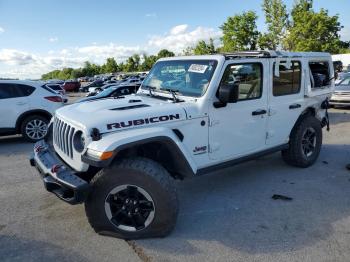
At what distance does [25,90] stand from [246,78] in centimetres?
637

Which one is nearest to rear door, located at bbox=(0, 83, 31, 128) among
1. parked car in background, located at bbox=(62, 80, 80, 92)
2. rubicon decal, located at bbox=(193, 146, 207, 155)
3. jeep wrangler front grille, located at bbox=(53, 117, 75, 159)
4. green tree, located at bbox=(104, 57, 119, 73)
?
jeep wrangler front grille, located at bbox=(53, 117, 75, 159)

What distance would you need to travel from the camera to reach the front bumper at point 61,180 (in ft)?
10.6

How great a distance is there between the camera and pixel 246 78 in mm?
4660

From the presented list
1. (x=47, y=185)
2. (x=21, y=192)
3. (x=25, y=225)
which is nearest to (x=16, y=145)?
(x=21, y=192)

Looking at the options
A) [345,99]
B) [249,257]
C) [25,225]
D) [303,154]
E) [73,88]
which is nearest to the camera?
[249,257]

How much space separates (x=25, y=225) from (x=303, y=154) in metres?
4.26

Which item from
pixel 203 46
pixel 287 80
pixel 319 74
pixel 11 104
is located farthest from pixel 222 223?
pixel 203 46

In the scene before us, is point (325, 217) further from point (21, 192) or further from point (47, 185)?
point (21, 192)

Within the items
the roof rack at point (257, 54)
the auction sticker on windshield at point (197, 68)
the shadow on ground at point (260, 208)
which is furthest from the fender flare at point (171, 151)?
the roof rack at point (257, 54)

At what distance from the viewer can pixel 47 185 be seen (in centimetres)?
350

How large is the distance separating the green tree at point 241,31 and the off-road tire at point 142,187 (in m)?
33.6

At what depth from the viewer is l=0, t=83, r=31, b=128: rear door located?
855cm

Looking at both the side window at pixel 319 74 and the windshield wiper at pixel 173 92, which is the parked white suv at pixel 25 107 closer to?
the windshield wiper at pixel 173 92

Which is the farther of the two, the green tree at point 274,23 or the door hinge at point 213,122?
the green tree at point 274,23
